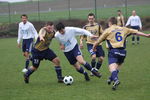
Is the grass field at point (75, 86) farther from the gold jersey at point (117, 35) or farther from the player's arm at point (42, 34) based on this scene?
the player's arm at point (42, 34)

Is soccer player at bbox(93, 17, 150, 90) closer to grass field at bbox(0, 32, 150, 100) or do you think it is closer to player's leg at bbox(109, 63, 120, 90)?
player's leg at bbox(109, 63, 120, 90)

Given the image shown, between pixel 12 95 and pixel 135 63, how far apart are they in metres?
6.48

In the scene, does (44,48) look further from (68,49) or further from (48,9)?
(48,9)

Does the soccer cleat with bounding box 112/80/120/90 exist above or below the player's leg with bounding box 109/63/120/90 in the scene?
below

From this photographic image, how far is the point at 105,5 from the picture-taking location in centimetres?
5347

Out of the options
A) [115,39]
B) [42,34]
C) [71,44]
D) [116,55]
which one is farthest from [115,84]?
[42,34]

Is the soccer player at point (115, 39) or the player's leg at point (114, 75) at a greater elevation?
the soccer player at point (115, 39)

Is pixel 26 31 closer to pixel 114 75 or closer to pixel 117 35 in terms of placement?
pixel 117 35

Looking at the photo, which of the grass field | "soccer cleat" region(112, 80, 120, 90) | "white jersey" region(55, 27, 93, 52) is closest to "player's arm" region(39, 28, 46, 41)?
"white jersey" region(55, 27, 93, 52)

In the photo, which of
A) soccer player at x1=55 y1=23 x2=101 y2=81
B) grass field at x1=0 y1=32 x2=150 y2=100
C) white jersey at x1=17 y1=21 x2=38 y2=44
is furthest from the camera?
white jersey at x1=17 y1=21 x2=38 y2=44

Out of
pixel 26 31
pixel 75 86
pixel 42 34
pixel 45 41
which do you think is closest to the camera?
pixel 75 86

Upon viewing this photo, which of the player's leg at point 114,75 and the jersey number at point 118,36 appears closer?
the player's leg at point 114,75

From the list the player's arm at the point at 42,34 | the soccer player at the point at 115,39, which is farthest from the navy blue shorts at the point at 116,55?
the player's arm at the point at 42,34

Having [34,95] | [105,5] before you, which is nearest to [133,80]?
[34,95]
